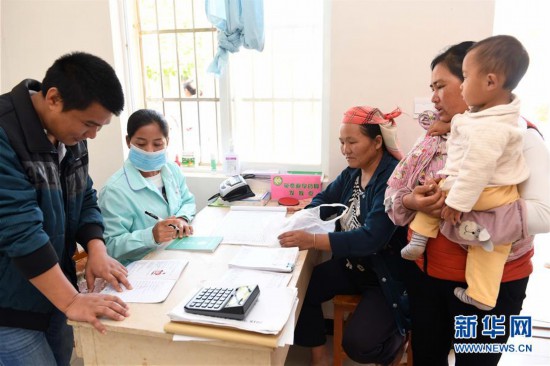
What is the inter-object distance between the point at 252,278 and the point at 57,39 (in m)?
2.22

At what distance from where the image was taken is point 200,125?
9.11ft

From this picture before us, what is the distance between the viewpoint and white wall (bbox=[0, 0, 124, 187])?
2484 millimetres

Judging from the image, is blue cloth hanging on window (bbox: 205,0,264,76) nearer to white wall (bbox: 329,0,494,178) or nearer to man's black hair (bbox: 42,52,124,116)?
white wall (bbox: 329,0,494,178)

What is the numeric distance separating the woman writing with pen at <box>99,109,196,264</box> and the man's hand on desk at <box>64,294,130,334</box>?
0.47 metres

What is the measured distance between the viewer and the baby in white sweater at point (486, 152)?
3.73 ft

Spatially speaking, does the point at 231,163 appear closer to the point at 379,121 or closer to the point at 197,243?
the point at 197,243

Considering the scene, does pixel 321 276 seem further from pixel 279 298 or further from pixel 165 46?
pixel 165 46

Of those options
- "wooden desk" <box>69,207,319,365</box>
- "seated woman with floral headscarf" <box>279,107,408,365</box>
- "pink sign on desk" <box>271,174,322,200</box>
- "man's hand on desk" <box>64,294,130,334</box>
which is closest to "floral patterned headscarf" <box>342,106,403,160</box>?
"seated woman with floral headscarf" <box>279,107,408,365</box>

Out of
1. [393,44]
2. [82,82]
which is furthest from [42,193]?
[393,44]

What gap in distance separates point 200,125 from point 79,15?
3.37 ft

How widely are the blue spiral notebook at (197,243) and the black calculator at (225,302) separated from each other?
0.45 meters

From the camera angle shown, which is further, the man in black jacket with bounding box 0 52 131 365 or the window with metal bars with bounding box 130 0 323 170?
the window with metal bars with bounding box 130 0 323 170

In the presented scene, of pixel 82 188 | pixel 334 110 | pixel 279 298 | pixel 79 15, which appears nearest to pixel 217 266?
pixel 279 298

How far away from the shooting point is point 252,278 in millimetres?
1378
